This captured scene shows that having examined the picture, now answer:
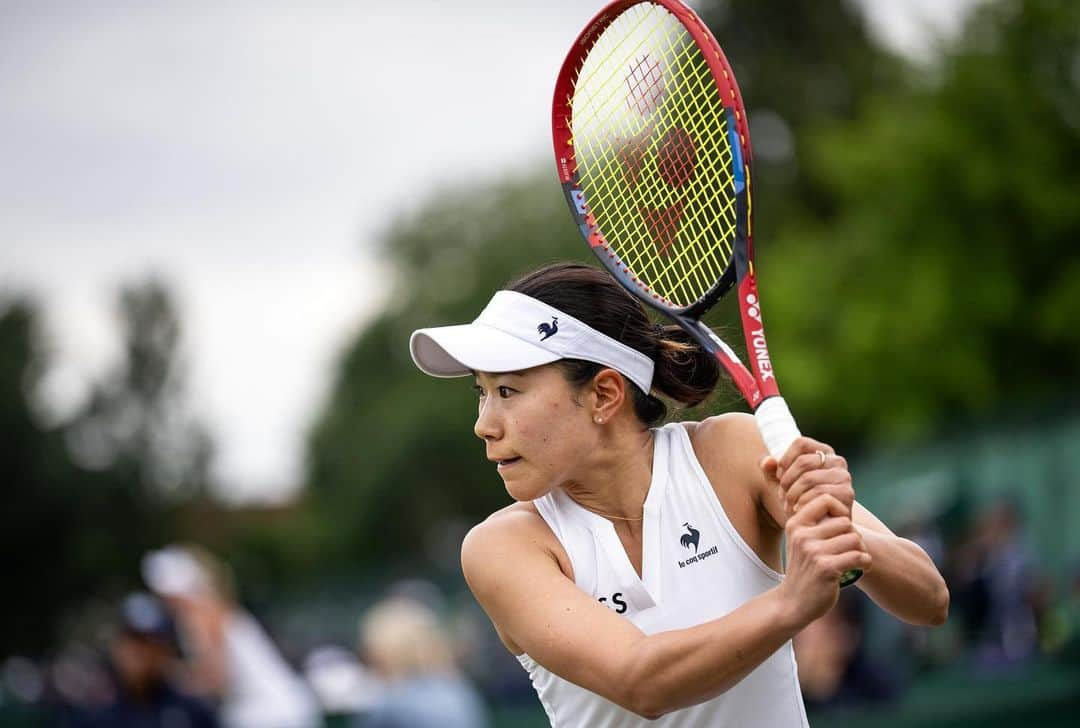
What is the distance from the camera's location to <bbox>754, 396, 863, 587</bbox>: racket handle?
10.3ft

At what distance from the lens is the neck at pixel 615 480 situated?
3621 millimetres

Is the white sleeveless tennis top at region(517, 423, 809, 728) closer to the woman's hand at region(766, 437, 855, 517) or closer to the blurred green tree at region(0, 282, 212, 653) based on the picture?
the woman's hand at region(766, 437, 855, 517)

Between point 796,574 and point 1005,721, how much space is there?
6.07 metres

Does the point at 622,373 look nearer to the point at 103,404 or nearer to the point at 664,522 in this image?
the point at 664,522

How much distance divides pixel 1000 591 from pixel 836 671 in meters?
2.46

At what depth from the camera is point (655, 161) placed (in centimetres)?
405

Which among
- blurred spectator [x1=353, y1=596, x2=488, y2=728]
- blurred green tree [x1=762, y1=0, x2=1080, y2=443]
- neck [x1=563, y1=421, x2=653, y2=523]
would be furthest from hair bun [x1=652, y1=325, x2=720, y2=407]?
blurred green tree [x1=762, y1=0, x2=1080, y2=443]

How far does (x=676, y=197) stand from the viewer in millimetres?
3988

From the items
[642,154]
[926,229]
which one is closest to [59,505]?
[926,229]

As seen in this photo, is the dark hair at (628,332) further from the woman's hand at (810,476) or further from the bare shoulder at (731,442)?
the woman's hand at (810,476)

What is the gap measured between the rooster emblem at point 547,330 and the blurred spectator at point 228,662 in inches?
234

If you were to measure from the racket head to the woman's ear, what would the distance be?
233 mm

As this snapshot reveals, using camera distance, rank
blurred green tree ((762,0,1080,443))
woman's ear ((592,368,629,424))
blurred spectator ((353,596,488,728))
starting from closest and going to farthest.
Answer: woman's ear ((592,368,629,424)) → blurred spectator ((353,596,488,728)) → blurred green tree ((762,0,1080,443))

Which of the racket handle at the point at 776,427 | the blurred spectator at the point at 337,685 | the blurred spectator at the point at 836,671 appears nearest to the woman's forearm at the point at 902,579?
the racket handle at the point at 776,427
